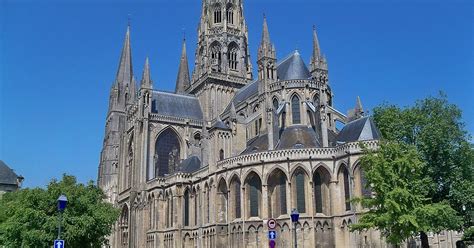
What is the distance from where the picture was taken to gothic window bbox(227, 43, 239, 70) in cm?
7106

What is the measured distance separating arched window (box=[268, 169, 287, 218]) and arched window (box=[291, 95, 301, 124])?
753 cm

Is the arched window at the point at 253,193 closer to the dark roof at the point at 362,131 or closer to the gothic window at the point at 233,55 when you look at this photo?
the dark roof at the point at 362,131

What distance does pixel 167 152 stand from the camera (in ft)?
210

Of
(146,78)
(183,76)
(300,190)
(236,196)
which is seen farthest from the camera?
(183,76)

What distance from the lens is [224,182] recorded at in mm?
47812

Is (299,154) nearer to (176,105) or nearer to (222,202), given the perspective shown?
(222,202)

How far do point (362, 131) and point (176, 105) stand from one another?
32.1 metres

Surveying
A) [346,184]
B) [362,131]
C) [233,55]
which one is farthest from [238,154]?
[233,55]

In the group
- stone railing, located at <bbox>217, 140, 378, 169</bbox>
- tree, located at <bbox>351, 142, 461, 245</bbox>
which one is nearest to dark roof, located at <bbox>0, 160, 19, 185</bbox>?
stone railing, located at <bbox>217, 140, 378, 169</bbox>

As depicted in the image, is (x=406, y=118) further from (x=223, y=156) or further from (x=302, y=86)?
(x=223, y=156)

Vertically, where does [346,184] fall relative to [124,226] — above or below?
above

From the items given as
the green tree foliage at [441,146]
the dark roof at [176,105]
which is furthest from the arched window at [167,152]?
the green tree foliage at [441,146]

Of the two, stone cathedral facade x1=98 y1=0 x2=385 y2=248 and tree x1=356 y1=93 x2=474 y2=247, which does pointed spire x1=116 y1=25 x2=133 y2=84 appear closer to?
stone cathedral facade x1=98 y1=0 x2=385 y2=248

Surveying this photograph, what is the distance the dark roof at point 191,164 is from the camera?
56588 mm
